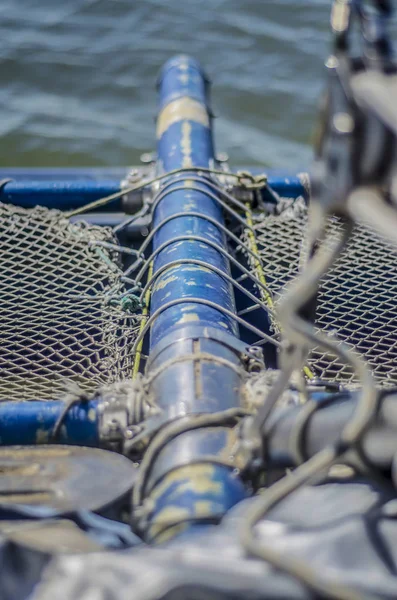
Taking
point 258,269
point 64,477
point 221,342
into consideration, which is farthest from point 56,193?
point 64,477

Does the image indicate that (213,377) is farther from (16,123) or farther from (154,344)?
(16,123)

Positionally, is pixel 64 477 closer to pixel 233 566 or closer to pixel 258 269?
pixel 233 566

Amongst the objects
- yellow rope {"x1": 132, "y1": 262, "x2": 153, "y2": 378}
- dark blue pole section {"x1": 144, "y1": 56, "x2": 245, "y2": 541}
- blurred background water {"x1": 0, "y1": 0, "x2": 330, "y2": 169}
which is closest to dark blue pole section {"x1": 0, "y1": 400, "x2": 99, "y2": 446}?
dark blue pole section {"x1": 144, "y1": 56, "x2": 245, "y2": 541}

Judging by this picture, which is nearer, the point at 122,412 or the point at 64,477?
the point at 64,477

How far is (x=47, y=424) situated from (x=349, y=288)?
1.10 meters

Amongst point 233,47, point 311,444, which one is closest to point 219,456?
point 311,444

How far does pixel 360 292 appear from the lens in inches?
94.4

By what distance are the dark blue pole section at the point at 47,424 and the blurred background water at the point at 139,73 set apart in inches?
119

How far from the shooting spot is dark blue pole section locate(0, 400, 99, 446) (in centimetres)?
162

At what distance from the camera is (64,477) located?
4.92 feet

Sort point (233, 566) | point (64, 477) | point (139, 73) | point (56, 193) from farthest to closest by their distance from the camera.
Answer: point (139, 73)
point (56, 193)
point (64, 477)
point (233, 566)

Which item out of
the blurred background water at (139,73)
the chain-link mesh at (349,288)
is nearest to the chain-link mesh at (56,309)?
the chain-link mesh at (349,288)

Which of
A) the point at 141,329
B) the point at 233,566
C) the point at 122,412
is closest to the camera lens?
the point at 233,566

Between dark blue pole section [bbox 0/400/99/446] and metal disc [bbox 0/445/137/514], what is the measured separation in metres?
0.03
